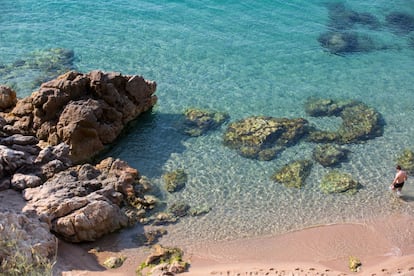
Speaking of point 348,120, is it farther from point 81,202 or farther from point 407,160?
point 81,202

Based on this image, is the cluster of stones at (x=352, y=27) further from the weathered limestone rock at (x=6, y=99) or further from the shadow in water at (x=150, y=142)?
the weathered limestone rock at (x=6, y=99)

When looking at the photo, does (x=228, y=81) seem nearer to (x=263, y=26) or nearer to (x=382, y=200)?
(x=263, y=26)

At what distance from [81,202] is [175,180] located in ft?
17.8

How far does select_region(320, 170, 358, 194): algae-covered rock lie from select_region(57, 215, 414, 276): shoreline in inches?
94.3

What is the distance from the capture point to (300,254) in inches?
775

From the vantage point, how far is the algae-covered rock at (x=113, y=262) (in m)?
18.6

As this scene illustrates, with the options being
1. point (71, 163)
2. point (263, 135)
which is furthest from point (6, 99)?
point (263, 135)

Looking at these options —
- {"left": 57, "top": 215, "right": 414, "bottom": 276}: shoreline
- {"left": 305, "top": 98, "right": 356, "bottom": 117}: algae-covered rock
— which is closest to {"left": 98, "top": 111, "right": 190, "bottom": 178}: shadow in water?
{"left": 57, "top": 215, "right": 414, "bottom": 276}: shoreline

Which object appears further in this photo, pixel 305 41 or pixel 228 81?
pixel 305 41

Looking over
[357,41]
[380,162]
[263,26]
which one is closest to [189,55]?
[263,26]

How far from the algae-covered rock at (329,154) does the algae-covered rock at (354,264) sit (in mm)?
6914

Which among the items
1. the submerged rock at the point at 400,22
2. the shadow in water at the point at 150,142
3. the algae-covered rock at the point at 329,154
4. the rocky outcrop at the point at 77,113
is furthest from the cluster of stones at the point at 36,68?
the submerged rock at the point at 400,22

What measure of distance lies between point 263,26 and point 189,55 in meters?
8.47

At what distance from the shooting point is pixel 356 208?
22.4 meters
